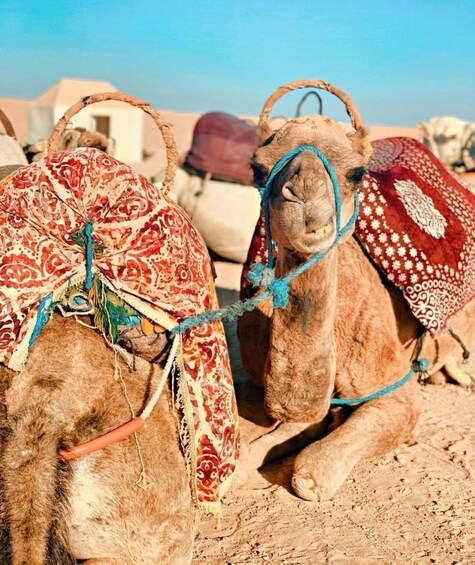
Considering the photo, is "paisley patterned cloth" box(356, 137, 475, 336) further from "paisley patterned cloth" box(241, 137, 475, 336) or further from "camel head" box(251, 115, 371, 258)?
"camel head" box(251, 115, 371, 258)

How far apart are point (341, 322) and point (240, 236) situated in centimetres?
474

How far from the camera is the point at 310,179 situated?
2682 mm

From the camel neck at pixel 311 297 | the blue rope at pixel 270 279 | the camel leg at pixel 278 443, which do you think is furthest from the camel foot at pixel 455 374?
the blue rope at pixel 270 279

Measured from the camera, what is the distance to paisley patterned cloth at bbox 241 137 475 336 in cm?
409

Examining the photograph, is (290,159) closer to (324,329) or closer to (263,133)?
(263,133)

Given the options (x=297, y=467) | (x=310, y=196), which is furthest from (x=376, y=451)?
(x=310, y=196)

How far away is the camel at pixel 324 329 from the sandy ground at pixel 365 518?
0.11 metres

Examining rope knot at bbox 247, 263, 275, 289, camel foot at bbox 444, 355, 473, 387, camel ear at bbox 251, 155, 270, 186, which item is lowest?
camel foot at bbox 444, 355, 473, 387

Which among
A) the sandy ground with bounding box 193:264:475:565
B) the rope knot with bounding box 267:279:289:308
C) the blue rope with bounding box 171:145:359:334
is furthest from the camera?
the sandy ground with bounding box 193:264:475:565

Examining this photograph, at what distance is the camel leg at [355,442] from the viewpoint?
3.61 meters

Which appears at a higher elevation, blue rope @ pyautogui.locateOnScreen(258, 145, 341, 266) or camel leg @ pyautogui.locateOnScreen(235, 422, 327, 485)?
blue rope @ pyautogui.locateOnScreen(258, 145, 341, 266)

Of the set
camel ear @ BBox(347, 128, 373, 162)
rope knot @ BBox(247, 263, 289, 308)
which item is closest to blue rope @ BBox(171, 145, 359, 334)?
rope knot @ BBox(247, 263, 289, 308)

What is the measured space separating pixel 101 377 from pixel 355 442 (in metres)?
1.66

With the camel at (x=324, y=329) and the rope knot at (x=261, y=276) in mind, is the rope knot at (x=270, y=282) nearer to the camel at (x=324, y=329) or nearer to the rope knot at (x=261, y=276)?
the rope knot at (x=261, y=276)
